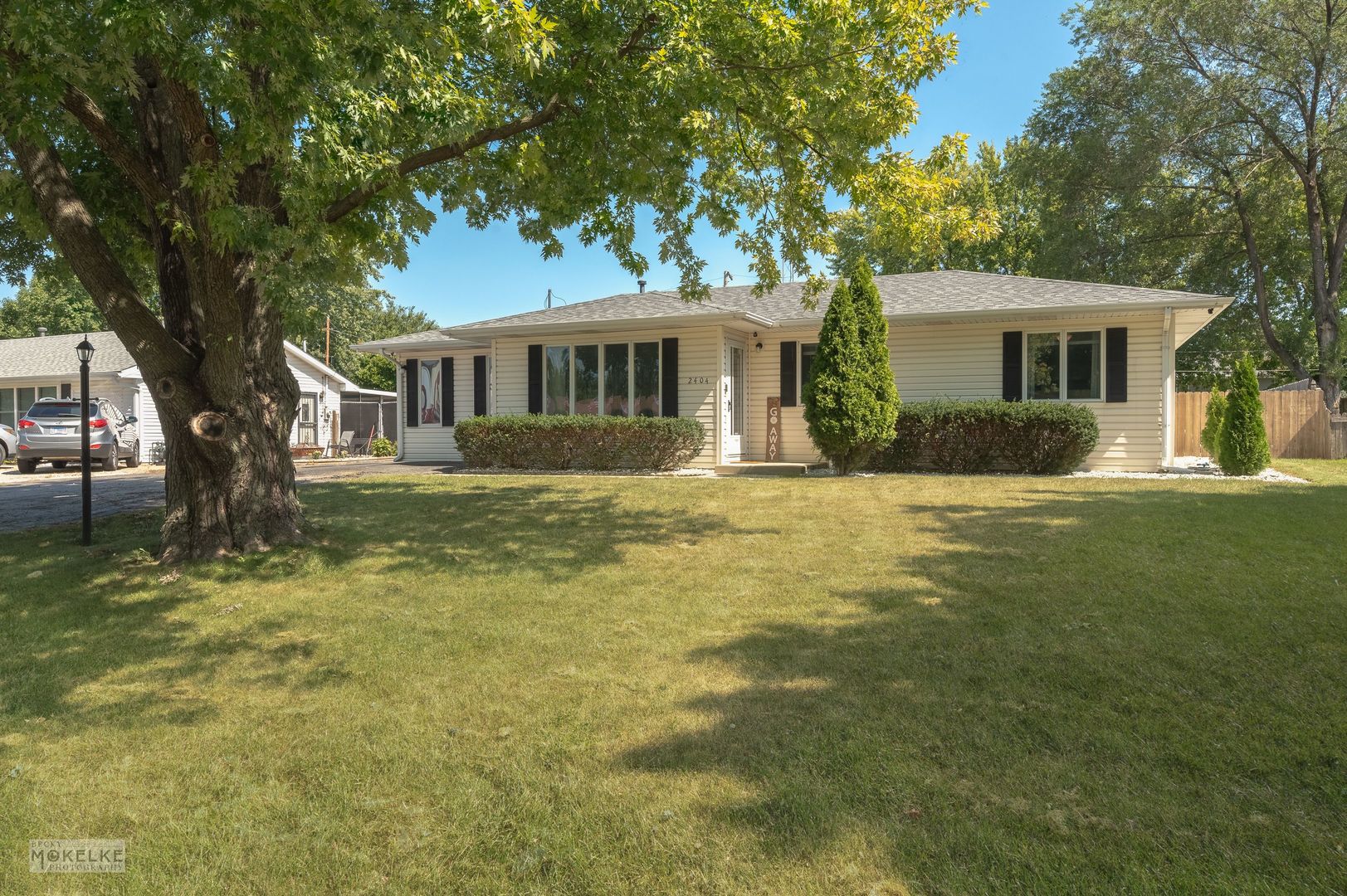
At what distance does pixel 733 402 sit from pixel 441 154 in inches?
348

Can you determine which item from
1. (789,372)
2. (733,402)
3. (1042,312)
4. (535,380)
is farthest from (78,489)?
(1042,312)

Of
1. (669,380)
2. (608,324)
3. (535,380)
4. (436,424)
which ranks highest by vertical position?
(608,324)

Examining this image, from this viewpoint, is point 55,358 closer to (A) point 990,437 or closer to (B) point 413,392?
(B) point 413,392

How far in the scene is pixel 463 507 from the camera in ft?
29.4

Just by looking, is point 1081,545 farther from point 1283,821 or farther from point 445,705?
point 445,705

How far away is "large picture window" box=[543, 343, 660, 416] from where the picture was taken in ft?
48.2

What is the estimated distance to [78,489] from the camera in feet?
39.6

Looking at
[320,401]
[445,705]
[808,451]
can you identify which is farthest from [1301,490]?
[320,401]

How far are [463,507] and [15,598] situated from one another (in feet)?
14.0

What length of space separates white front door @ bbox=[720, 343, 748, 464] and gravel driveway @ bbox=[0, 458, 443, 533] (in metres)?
5.78

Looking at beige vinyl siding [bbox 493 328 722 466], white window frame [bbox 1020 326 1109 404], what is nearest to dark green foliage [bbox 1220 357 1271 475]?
white window frame [bbox 1020 326 1109 404]

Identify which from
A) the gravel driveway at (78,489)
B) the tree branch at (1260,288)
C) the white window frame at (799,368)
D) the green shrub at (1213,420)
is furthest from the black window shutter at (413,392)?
the tree branch at (1260,288)

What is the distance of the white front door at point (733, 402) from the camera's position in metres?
14.2

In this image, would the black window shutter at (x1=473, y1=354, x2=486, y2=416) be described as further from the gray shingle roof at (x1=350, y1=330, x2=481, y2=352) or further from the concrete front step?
the concrete front step
